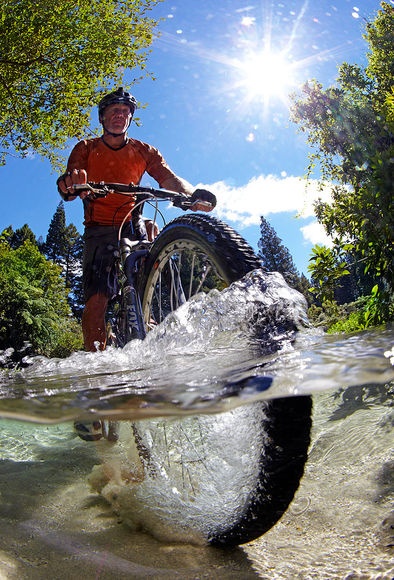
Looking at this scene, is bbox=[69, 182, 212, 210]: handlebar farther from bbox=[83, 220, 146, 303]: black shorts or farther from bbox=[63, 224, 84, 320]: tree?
bbox=[63, 224, 84, 320]: tree

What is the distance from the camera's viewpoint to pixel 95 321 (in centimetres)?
335

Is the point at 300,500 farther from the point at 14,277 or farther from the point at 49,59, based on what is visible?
the point at 14,277

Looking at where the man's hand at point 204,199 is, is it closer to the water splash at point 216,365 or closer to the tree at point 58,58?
the water splash at point 216,365

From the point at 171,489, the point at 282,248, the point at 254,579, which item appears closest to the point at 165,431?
the point at 171,489

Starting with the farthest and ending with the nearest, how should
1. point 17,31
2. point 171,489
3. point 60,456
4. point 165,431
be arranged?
point 17,31 < point 60,456 < point 165,431 < point 171,489

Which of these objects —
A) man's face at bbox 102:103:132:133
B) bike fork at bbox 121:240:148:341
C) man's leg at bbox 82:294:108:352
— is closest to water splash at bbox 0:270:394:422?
bike fork at bbox 121:240:148:341

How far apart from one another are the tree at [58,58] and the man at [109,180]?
683cm

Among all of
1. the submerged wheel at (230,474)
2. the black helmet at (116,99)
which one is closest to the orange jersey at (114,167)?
the black helmet at (116,99)

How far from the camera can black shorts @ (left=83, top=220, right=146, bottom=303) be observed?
346cm

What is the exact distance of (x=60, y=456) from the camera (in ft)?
7.62

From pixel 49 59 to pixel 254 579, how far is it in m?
10.8

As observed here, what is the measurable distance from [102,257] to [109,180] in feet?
2.31

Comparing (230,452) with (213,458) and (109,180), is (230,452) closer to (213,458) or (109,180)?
(213,458)

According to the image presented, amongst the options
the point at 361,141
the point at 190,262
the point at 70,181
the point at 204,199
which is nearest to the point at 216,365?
the point at 190,262
